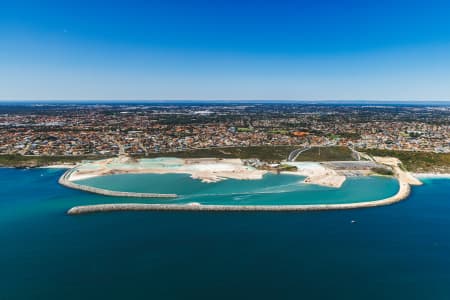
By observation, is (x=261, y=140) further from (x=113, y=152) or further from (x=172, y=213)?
(x=172, y=213)

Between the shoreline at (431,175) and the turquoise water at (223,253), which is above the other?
the shoreline at (431,175)

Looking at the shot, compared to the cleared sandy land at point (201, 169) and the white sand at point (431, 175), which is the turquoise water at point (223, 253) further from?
the white sand at point (431, 175)

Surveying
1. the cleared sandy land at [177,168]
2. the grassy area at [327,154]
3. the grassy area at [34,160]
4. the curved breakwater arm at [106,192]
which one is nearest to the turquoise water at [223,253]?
the curved breakwater arm at [106,192]

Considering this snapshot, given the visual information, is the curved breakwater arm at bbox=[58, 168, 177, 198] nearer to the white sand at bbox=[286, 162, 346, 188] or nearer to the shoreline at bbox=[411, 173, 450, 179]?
the white sand at bbox=[286, 162, 346, 188]

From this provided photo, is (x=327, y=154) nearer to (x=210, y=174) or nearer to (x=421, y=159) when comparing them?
(x=421, y=159)

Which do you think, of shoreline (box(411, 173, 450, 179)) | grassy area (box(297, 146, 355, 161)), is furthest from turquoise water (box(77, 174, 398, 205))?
grassy area (box(297, 146, 355, 161))
